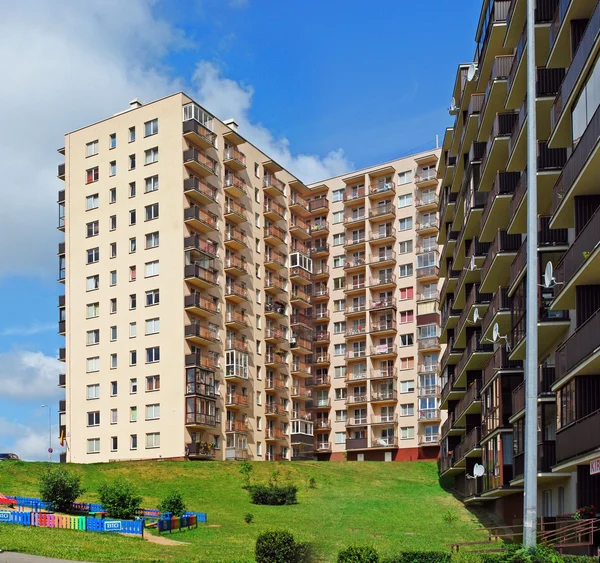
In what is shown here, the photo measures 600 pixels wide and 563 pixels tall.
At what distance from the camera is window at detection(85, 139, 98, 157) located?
86812 millimetres

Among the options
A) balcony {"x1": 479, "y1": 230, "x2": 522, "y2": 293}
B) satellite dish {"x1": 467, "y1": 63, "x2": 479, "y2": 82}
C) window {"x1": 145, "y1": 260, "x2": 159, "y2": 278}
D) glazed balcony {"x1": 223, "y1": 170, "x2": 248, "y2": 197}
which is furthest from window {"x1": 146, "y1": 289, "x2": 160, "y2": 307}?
balcony {"x1": 479, "y1": 230, "x2": 522, "y2": 293}

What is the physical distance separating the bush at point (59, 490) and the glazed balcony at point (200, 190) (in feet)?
126

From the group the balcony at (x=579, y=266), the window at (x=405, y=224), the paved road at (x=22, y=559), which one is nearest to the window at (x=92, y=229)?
the window at (x=405, y=224)

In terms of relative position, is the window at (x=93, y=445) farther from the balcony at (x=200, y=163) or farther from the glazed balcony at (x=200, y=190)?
the balcony at (x=200, y=163)

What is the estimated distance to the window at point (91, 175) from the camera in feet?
283

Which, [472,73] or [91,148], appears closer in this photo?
[472,73]

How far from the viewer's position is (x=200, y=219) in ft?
266

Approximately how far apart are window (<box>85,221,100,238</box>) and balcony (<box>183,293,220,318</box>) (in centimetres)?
1270

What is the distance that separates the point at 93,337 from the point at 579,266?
61.6 meters

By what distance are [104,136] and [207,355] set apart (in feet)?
77.6

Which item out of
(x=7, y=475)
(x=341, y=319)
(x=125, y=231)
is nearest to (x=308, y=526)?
(x=7, y=475)

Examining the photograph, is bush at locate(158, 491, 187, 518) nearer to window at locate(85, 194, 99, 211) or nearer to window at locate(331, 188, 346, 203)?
window at locate(85, 194, 99, 211)

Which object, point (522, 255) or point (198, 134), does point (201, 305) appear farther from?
point (522, 255)

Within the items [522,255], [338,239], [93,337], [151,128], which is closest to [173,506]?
[522,255]
